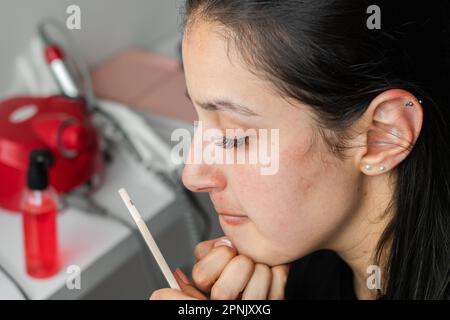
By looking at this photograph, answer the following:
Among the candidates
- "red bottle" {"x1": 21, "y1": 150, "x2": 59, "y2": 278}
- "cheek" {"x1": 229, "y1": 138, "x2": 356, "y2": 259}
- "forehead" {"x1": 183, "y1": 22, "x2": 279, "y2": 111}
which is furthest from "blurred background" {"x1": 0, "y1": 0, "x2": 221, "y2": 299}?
"cheek" {"x1": 229, "y1": 138, "x2": 356, "y2": 259}

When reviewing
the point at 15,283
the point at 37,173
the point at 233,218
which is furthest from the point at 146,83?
the point at 233,218

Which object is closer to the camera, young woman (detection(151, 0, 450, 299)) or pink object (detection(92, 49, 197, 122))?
young woman (detection(151, 0, 450, 299))

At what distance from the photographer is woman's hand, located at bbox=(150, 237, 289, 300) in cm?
87

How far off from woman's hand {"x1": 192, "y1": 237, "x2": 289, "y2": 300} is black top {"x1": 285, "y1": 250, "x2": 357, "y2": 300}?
19 centimetres

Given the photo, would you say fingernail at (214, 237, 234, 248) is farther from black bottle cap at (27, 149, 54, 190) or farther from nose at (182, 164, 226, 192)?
black bottle cap at (27, 149, 54, 190)

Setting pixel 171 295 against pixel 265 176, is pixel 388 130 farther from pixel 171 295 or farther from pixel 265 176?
pixel 171 295

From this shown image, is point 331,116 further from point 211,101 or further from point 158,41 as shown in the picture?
point 158,41

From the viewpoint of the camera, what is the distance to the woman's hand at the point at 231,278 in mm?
871

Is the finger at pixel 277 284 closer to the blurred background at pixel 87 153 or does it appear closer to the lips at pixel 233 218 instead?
the lips at pixel 233 218

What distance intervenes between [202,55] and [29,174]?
0.44 metres

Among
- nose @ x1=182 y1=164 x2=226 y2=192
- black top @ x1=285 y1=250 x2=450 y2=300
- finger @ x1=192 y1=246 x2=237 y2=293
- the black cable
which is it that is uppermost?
nose @ x1=182 y1=164 x2=226 y2=192

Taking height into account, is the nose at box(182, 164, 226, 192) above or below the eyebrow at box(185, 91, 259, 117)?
below

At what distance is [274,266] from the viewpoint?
91 centimetres

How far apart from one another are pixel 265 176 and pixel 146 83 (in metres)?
0.93
